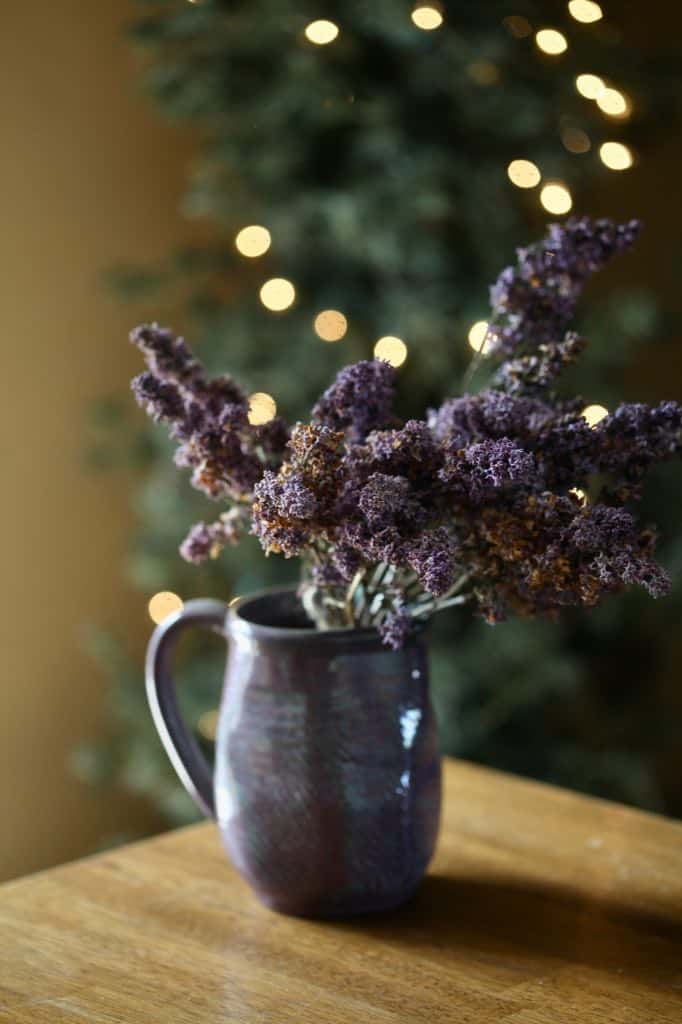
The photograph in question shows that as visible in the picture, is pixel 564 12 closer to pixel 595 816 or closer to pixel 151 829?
pixel 595 816

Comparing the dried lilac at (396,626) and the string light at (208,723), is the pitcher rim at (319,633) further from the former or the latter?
the string light at (208,723)

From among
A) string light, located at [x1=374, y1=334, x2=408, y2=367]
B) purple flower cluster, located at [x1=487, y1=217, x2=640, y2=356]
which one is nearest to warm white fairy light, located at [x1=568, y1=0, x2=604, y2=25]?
string light, located at [x1=374, y1=334, x2=408, y2=367]

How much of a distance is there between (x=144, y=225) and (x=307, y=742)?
1.94m

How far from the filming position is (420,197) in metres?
1.92

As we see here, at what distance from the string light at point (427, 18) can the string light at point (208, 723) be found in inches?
45.8

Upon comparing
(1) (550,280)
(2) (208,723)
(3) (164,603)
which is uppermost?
(1) (550,280)

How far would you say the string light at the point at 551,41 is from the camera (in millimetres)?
1880

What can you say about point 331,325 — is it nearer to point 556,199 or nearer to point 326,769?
point 556,199

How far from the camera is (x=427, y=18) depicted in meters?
1.86

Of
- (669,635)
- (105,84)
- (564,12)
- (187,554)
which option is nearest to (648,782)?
(669,635)

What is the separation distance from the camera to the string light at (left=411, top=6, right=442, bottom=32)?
185cm

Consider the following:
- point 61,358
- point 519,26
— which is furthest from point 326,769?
point 61,358

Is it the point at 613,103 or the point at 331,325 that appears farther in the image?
the point at 331,325

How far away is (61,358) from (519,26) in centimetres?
111
